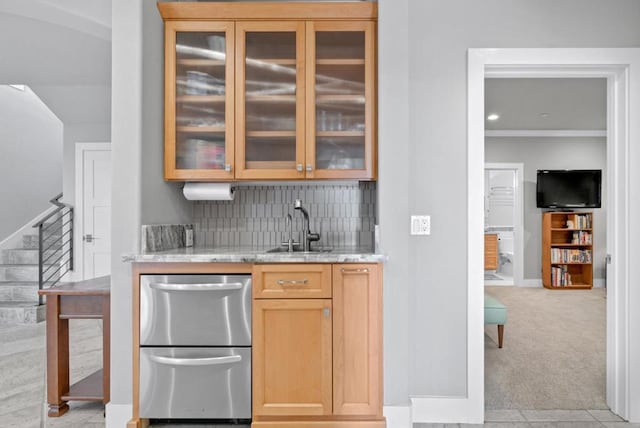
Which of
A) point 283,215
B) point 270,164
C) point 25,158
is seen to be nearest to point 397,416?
point 283,215

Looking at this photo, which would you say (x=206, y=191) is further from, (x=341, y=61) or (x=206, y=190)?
(x=341, y=61)

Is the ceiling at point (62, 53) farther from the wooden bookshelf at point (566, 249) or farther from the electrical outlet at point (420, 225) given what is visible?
the wooden bookshelf at point (566, 249)

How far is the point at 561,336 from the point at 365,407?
289cm

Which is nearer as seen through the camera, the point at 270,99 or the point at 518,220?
the point at 270,99

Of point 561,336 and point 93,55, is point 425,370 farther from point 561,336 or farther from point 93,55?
point 93,55

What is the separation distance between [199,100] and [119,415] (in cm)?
184

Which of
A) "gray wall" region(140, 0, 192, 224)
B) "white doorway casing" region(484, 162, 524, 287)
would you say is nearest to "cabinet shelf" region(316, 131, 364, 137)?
"gray wall" region(140, 0, 192, 224)

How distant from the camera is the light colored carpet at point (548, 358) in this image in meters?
2.56

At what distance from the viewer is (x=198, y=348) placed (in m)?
2.06

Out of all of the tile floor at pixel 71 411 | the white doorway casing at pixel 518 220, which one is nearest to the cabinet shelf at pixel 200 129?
the tile floor at pixel 71 411

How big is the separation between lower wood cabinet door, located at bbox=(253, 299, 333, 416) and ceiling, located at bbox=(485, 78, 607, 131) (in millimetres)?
3705

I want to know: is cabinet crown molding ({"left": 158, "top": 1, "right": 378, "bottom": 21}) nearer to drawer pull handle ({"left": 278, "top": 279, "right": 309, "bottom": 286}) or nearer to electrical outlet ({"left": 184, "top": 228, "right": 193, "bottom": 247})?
electrical outlet ({"left": 184, "top": 228, "right": 193, "bottom": 247})

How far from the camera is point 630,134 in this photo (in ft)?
7.59

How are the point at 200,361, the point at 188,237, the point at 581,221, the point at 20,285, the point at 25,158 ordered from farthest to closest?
1. the point at 581,221
2. the point at 25,158
3. the point at 20,285
4. the point at 188,237
5. the point at 200,361
